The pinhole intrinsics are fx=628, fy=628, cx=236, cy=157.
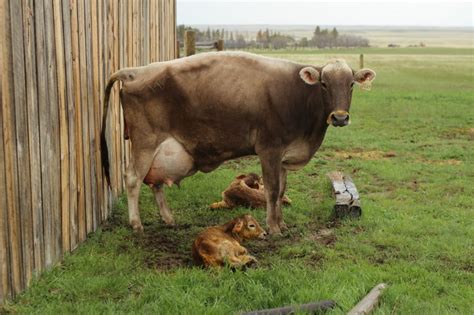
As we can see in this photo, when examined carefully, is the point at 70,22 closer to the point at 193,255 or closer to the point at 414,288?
the point at 193,255

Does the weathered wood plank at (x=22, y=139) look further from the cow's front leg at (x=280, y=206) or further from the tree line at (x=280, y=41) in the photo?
the tree line at (x=280, y=41)

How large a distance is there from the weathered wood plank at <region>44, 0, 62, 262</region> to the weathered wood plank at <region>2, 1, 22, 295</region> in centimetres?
71

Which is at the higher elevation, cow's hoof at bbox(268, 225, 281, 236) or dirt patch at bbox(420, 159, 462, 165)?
cow's hoof at bbox(268, 225, 281, 236)

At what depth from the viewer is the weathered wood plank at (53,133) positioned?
5.45 metres

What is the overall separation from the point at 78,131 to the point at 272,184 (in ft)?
7.14

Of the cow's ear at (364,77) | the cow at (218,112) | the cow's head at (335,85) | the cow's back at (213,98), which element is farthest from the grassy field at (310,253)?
the cow's ear at (364,77)

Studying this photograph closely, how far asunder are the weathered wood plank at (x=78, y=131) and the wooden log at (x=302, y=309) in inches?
98.7

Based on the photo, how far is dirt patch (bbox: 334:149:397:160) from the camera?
11391mm

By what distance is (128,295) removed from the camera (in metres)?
5.12

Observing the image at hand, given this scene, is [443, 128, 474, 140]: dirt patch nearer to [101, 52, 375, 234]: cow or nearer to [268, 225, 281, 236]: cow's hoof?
[101, 52, 375, 234]: cow

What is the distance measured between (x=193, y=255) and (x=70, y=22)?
2.50 meters

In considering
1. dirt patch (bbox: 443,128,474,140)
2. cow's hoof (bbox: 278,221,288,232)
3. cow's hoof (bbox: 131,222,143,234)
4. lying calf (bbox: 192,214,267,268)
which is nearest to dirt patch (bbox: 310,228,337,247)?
cow's hoof (bbox: 278,221,288,232)

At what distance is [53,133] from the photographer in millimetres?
5637

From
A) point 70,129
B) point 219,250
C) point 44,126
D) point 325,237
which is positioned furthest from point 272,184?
point 44,126
